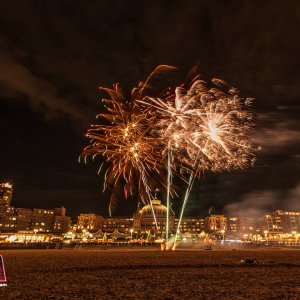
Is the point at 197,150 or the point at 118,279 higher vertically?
the point at 197,150

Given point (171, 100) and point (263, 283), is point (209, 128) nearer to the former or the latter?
point (171, 100)

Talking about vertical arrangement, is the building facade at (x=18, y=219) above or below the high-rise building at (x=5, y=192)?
below

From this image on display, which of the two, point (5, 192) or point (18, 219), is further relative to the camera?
point (5, 192)

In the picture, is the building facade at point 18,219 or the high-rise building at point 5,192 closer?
the building facade at point 18,219

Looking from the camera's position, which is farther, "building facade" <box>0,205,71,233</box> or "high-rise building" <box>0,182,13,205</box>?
"high-rise building" <box>0,182,13,205</box>

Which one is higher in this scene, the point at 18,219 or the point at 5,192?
the point at 5,192

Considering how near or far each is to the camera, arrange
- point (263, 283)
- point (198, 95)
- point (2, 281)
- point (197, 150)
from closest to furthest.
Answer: point (2, 281) < point (263, 283) < point (198, 95) < point (197, 150)

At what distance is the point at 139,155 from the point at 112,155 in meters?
2.56

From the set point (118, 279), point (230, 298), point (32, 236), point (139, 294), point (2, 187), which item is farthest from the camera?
point (2, 187)

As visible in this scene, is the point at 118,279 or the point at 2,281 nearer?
the point at 2,281

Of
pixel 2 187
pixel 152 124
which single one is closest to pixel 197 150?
pixel 152 124

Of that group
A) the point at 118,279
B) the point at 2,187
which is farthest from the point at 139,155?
the point at 2,187

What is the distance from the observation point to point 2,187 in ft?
639

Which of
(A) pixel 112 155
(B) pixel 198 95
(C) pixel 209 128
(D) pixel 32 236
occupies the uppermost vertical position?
(B) pixel 198 95
